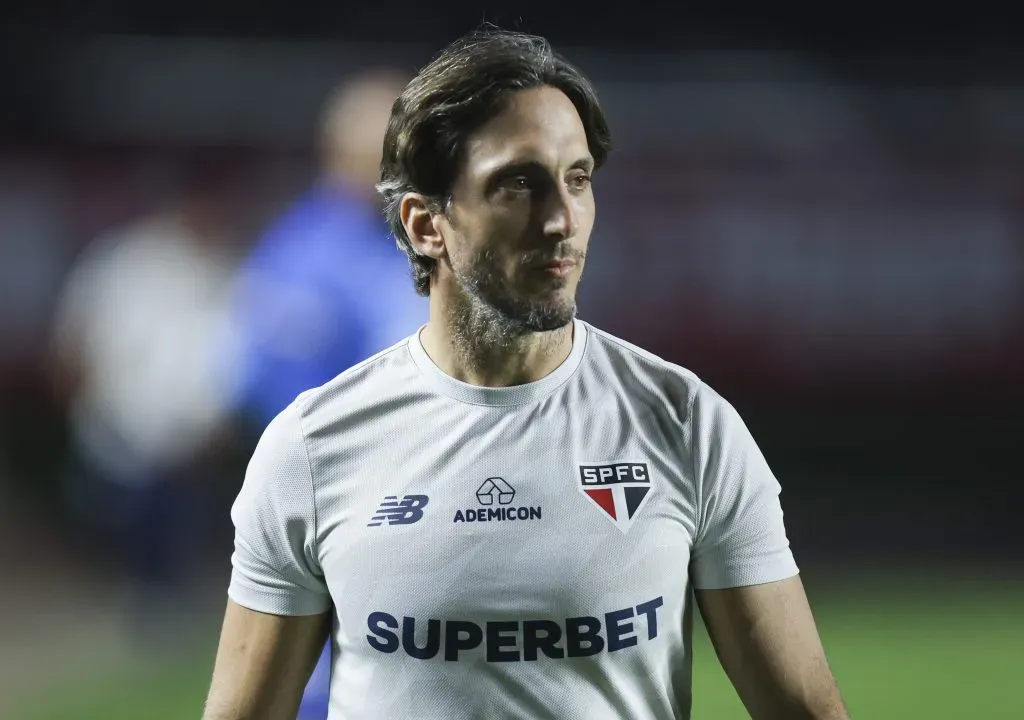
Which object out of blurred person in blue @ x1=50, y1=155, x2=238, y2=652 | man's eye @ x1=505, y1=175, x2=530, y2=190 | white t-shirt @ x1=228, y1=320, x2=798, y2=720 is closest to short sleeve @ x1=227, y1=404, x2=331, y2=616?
white t-shirt @ x1=228, y1=320, x2=798, y2=720

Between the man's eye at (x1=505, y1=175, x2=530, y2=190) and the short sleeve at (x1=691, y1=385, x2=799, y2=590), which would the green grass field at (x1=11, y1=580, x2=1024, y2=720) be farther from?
the man's eye at (x1=505, y1=175, x2=530, y2=190)

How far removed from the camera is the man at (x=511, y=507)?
156cm

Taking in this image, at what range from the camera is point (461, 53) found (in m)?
1.77

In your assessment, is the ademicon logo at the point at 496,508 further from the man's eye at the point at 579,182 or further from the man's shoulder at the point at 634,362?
the man's eye at the point at 579,182

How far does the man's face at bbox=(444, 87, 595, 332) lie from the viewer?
161 centimetres

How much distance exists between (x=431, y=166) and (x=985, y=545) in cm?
576

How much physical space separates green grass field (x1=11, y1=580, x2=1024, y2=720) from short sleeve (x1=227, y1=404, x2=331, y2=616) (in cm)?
254

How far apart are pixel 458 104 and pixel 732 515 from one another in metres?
0.67

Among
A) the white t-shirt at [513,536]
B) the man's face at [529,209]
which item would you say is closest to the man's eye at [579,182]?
the man's face at [529,209]

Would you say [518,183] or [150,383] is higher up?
[518,183]

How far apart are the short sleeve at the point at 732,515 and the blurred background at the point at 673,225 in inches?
209

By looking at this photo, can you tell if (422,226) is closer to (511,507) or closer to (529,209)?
(529,209)

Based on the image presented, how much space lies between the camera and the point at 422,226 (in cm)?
182

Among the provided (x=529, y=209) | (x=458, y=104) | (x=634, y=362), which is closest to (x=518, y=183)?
(x=529, y=209)
